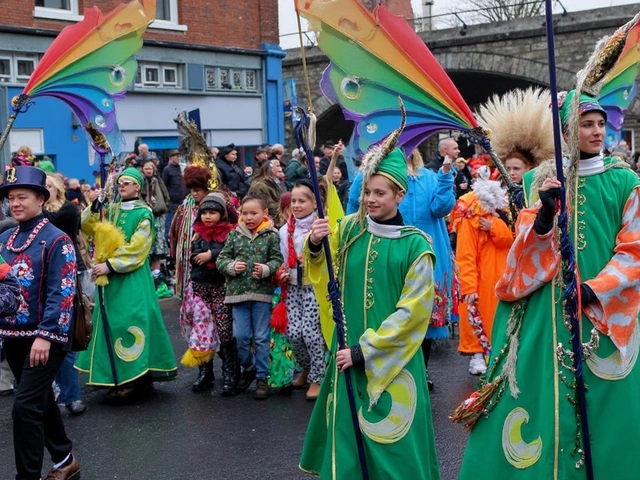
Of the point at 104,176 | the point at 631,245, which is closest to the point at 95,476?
the point at 104,176

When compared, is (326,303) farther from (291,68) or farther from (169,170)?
(291,68)

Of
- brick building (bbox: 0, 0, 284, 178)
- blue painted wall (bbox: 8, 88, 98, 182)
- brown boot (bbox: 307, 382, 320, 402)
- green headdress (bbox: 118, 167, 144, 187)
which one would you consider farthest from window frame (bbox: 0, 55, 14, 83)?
brown boot (bbox: 307, 382, 320, 402)

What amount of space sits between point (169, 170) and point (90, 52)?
7.84 m

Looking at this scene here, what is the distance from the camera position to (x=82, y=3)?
17.2 metres

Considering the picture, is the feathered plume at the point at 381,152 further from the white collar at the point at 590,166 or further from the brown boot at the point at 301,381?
the brown boot at the point at 301,381

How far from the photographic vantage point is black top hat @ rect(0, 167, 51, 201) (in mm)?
4707

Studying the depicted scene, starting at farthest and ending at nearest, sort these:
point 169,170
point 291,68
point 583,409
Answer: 1. point 291,68
2. point 169,170
3. point 583,409

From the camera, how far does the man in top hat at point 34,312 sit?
4562 millimetres

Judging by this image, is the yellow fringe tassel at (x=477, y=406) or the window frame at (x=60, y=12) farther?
the window frame at (x=60, y=12)

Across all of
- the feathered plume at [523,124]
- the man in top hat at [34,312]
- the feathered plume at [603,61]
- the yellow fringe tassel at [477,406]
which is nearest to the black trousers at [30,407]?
the man in top hat at [34,312]

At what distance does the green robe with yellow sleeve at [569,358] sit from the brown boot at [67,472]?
2427 mm

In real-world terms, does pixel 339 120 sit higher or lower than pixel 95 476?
higher

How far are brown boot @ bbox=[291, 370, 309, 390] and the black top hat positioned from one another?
3025 millimetres

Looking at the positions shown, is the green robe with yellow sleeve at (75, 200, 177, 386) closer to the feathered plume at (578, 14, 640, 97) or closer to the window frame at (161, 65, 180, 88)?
the feathered plume at (578, 14, 640, 97)
